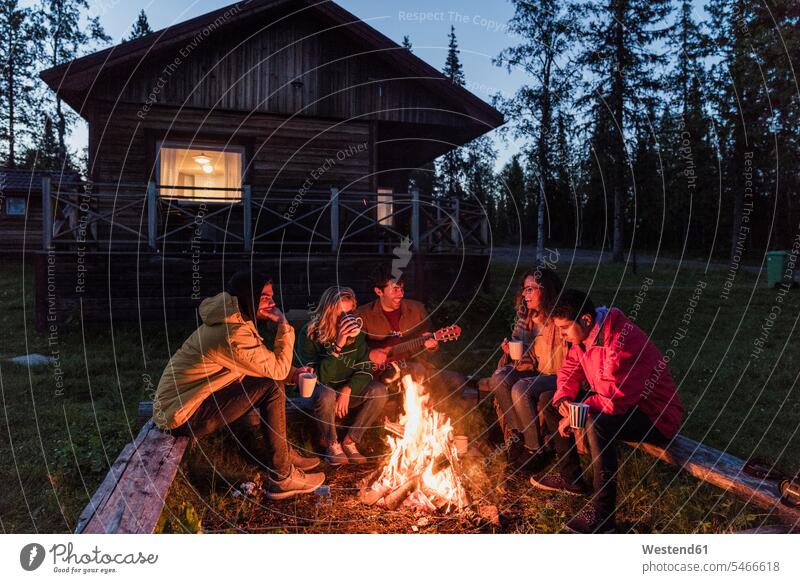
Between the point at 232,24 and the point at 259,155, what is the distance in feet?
8.05

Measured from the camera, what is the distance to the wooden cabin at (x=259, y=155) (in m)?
9.36

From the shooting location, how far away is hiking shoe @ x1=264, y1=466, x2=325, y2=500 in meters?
4.04

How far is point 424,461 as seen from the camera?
13.4 feet

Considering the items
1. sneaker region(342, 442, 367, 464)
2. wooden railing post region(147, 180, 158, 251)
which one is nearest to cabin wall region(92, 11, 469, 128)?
wooden railing post region(147, 180, 158, 251)

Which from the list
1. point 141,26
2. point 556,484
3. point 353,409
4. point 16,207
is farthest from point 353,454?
point 141,26

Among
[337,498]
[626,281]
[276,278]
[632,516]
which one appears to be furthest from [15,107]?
[632,516]

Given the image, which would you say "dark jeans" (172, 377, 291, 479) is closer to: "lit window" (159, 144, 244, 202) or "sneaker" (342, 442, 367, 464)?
"sneaker" (342, 442, 367, 464)

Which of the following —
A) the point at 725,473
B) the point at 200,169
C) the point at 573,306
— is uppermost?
the point at 200,169

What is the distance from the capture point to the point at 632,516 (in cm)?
373

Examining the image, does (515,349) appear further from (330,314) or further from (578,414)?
(330,314)

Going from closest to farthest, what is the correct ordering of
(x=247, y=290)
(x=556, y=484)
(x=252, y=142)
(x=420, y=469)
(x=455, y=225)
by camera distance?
(x=247, y=290) → (x=420, y=469) → (x=556, y=484) → (x=455, y=225) → (x=252, y=142)

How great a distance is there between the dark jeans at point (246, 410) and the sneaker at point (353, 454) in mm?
675

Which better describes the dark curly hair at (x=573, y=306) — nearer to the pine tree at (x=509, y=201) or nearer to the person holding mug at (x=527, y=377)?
the person holding mug at (x=527, y=377)
